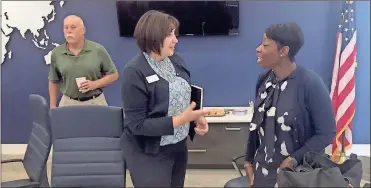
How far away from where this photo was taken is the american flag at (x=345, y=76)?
3.32 metres

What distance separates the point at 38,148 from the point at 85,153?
33cm

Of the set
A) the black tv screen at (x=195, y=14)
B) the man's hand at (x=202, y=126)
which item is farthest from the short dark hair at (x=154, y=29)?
the black tv screen at (x=195, y=14)

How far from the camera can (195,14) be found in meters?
3.85

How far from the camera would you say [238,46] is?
394 cm

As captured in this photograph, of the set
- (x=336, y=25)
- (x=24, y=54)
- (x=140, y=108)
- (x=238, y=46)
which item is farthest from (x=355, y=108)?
(x=24, y=54)

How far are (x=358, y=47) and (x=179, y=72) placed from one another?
208 cm

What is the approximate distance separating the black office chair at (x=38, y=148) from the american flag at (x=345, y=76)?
6.76 feet

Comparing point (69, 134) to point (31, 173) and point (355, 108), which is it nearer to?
point (31, 173)

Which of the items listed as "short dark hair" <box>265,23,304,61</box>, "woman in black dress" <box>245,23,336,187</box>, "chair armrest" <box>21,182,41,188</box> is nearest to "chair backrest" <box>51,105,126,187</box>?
"chair armrest" <box>21,182,41,188</box>

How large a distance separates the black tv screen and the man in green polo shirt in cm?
58

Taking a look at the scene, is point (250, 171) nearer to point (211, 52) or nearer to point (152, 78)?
point (152, 78)

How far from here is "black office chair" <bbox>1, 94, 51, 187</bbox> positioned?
2.34m

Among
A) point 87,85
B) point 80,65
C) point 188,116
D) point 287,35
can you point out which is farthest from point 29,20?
point 287,35

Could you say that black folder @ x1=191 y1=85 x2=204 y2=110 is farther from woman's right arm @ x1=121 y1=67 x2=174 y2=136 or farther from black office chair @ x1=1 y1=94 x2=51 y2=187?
black office chair @ x1=1 y1=94 x2=51 y2=187
